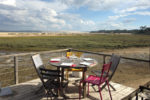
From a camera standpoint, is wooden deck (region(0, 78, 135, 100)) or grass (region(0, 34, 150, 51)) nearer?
wooden deck (region(0, 78, 135, 100))

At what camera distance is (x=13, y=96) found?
3051mm

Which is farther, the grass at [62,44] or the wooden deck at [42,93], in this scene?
the grass at [62,44]

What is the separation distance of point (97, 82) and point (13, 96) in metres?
1.88

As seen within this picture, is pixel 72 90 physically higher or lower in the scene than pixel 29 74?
higher

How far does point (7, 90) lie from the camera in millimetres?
3191

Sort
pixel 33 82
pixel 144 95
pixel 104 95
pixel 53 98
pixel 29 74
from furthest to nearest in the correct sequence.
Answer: pixel 29 74 < pixel 33 82 < pixel 104 95 < pixel 53 98 < pixel 144 95

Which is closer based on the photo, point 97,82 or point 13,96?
point 97,82

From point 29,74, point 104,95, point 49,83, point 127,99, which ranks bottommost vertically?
point 29,74

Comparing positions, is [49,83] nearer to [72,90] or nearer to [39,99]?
[39,99]

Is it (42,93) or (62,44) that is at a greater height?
(42,93)

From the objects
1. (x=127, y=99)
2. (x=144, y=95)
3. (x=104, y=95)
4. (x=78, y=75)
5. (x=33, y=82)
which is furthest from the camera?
(x=78, y=75)

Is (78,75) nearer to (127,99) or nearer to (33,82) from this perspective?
(33,82)

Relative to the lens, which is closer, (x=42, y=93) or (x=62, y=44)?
(x=42, y=93)

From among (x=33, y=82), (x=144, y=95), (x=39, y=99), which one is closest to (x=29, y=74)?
(x=33, y=82)
